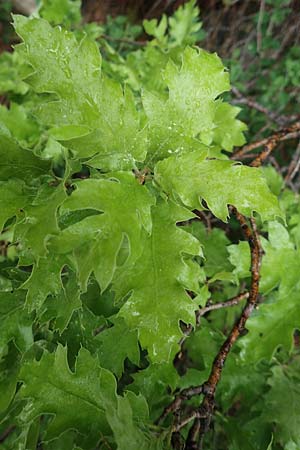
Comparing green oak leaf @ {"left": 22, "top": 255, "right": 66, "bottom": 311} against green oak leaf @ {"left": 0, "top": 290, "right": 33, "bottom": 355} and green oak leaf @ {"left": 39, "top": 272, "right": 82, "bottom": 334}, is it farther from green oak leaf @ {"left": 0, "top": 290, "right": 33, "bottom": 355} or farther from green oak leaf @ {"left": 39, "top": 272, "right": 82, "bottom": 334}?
green oak leaf @ {"left": 0, "top": 290, "right": 33, "bottom": 355}

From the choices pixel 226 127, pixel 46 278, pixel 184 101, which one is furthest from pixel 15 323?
pixel 226 127

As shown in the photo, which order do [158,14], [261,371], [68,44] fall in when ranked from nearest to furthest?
[68,44]
[261,371]
[158,14]

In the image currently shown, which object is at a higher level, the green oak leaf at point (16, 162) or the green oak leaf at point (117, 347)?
the green oak leaf at point (16, 162)

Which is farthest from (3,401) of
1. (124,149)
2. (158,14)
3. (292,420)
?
(158,14)

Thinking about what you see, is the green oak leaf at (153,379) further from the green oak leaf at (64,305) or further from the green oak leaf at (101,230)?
the green oak leaf at (101,230)

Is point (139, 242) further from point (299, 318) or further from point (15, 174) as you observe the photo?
point (299, 318)

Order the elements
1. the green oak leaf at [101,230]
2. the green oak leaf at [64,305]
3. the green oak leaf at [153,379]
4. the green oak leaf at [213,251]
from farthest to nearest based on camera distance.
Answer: the green oak leaf at [213,251]
the green oak leaf at [153,379]
the green oak leaf at [64,305]
the green oak leaf at [101,230]

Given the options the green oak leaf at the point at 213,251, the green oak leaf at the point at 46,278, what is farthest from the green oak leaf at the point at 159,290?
the green oak leaf at the point at 213,251

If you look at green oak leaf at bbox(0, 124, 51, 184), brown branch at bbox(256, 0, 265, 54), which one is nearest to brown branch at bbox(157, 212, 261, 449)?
green oak leaf at bbox(0, 124, 51, 184)
